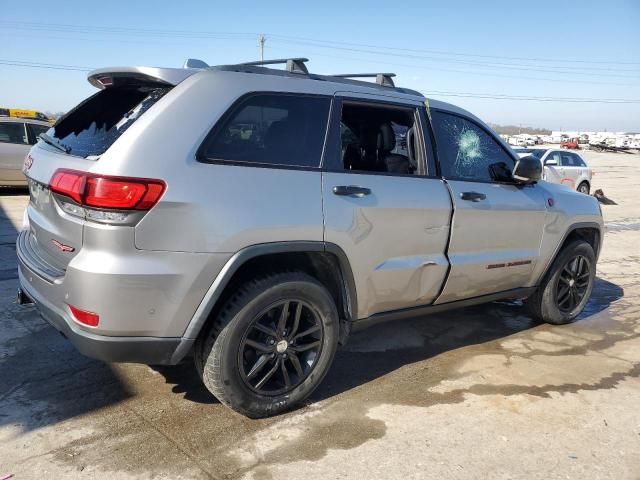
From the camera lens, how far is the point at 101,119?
3.11m

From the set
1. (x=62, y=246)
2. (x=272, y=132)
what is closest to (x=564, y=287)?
(x=272, y=132)

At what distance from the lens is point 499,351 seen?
447 cm

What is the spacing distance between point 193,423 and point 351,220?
4.71 feet

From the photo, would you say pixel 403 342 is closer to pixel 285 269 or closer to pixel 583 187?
pixel 285 269

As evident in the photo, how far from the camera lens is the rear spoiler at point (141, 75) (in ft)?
9.53

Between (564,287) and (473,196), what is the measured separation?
5.85 feet

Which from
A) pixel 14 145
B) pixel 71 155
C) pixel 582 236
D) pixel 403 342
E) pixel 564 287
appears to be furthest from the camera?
pixel 14 145

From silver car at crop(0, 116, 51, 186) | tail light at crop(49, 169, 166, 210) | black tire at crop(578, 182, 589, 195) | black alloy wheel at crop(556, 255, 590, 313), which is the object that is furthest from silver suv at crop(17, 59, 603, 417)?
black tire at crop(578, 182, 589, 195)

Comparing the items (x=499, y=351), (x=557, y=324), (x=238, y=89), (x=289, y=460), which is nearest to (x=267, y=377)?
(x=289, y=460)

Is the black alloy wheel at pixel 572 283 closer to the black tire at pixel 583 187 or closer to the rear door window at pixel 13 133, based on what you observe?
the rear door window at pixel 13 133

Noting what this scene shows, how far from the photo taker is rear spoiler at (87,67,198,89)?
2.90m

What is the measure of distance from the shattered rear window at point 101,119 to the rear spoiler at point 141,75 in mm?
39

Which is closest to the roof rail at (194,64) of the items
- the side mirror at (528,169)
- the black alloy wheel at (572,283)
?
the side mirror at (528,169)

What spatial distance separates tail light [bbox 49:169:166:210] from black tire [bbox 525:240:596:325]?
3.59m
